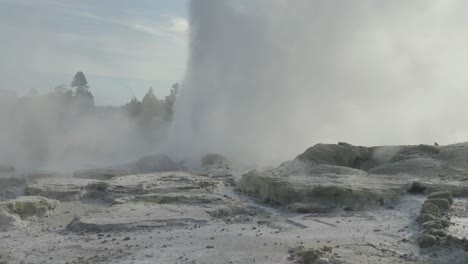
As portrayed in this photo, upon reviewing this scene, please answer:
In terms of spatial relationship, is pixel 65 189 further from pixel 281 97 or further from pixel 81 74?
pixel 81 74

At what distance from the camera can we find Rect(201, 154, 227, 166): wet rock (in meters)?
15.5

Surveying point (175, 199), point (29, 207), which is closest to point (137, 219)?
point (175, 199)

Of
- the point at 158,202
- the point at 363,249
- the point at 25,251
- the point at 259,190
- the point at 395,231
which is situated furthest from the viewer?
the point at 259,190

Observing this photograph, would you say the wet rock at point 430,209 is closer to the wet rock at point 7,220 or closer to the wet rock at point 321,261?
the wet rock at point 321,261

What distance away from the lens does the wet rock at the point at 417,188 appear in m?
9.61

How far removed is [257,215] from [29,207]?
3.61 meters

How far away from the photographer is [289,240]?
6.64 m

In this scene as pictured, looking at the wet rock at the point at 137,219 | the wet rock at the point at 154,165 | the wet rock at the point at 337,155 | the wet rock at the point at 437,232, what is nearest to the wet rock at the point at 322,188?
the wet rock at the point at 137,219

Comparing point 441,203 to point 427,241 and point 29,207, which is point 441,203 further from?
point 29,207

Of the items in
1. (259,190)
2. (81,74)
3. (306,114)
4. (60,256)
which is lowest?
(60,256)

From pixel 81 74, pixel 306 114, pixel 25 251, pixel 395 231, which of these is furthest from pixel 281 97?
pixel 81 74

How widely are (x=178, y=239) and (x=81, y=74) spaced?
42.1 meters

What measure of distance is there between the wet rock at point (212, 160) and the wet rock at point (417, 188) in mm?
6644

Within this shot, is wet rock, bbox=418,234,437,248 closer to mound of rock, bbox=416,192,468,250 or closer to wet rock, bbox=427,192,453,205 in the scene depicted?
mound of rock, bbox=416,192,468,250
